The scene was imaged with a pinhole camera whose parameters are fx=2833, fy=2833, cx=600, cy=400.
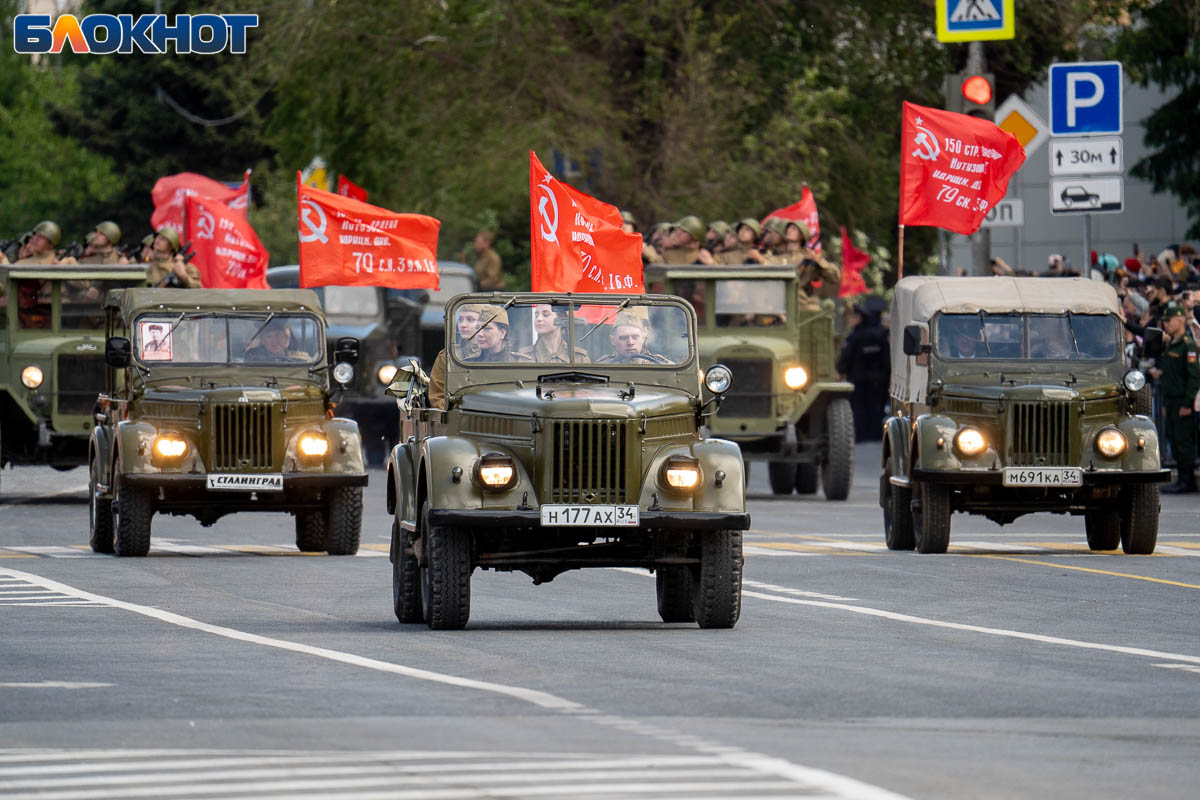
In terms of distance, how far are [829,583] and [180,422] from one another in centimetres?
579

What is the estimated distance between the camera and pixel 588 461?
48.6 ft

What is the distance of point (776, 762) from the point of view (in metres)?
9.55

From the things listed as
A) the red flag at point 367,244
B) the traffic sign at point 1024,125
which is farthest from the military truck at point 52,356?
the traffic sign at point 1024,125

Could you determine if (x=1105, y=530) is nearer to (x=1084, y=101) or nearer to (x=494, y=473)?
(x=1084, y=101)

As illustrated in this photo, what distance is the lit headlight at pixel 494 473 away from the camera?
14695mm

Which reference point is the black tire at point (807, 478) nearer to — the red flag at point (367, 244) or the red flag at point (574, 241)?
the red flag at point (367, 244)

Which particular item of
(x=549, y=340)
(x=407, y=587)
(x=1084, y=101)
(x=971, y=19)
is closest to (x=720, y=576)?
(x=407, y=587)

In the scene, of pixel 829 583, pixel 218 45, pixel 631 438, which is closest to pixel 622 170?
pixel 218 45

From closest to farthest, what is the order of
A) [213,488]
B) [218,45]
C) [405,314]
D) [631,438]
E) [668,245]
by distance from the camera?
[631,438]
[213,488]
[668,245]
[405,314]
[218,45]

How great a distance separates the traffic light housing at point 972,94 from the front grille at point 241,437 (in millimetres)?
10571

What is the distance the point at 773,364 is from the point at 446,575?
15.0m

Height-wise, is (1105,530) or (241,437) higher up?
(241,437)

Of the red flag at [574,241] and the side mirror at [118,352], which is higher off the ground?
the red flag at [574,241]

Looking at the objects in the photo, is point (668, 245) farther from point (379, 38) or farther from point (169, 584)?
point (169, 584)
